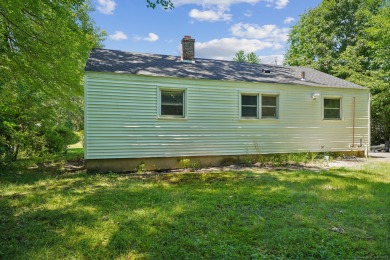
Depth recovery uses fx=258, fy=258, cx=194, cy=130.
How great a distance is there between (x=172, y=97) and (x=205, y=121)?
1.48m

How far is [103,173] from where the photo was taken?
8266 mm

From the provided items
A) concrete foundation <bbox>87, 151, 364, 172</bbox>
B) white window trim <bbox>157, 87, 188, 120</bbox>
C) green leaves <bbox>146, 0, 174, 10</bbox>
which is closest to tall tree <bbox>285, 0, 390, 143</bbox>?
concrete foundation <bbox>87, 151, 364, 172</bbox>

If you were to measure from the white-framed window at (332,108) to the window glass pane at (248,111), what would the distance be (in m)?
3.43

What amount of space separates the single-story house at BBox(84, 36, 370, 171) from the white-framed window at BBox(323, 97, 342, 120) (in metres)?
0.04

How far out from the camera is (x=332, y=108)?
1142cm

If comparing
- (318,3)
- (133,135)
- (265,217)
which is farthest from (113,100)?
(318,3)

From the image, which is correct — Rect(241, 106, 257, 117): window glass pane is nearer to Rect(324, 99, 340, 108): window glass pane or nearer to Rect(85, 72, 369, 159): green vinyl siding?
Rect(85, 72, 369, 159): green vinyl siding

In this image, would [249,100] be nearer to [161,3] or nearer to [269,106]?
[269,106]

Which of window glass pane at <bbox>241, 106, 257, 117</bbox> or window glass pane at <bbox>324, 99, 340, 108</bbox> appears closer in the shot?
window glass pane at <bbox>241, 106, 257, 117</bbox>

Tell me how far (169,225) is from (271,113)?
25.7 ft

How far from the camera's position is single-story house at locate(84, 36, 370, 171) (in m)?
8.36

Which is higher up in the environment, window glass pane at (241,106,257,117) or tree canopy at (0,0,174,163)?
tree canopy at (0,0,174,163)

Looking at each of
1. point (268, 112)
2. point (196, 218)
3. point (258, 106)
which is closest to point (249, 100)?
point (258, 106)

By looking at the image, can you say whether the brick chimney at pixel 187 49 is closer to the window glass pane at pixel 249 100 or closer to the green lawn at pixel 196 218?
the window glass pane at pixel 249 100
